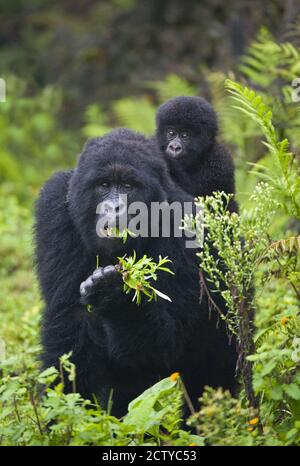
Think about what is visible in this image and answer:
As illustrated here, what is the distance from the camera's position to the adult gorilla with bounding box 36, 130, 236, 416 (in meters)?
4.34

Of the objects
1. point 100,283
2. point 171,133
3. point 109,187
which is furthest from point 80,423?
point 171,133

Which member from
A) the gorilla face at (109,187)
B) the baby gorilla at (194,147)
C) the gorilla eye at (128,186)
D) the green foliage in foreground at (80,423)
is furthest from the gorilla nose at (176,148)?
the green foliage in foreground at (80,423)

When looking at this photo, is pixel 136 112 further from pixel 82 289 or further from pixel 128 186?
pixel 82 289

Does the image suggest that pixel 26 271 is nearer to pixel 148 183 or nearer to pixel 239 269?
pixel 148 183

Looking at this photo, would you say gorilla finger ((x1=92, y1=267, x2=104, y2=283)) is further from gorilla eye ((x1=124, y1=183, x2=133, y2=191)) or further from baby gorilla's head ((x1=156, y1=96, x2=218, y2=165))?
baby gorilla's head ((x1=156, y1=96, x2=218, y2=165))

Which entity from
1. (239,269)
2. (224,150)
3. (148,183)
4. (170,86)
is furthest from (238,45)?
(239,269)

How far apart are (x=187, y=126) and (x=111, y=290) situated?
1.83 meters

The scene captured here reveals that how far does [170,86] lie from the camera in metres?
10.2

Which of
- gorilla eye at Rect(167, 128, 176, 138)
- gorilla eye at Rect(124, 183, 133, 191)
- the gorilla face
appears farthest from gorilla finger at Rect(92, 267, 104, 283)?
gorilla eye at Rect(167, 128, 176, 138)

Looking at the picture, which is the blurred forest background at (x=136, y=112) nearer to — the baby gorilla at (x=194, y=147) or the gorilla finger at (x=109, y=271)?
the baby gorilla at (x=194, y=147)

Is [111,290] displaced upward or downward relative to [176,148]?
downward

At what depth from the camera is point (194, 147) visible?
18.2ft

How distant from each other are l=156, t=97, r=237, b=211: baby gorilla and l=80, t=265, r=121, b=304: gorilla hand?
50.0 inches
